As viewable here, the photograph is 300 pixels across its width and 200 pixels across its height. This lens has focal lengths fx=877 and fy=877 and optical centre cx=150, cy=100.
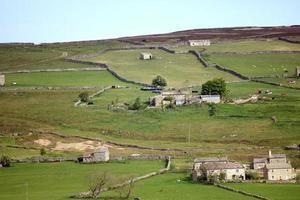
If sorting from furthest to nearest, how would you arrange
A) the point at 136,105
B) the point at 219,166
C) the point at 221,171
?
Result: the point at 136,105 < the point at 219,166 < the point at 221,171

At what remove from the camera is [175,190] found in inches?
2427

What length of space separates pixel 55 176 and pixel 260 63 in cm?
8139

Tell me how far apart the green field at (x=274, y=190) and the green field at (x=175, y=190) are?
1.64 m

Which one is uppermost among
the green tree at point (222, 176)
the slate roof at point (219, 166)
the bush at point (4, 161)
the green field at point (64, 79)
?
the green field at point (64, 79)

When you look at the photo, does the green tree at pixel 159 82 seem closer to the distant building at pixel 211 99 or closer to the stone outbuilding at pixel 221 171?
the distant building at pixel 211 99

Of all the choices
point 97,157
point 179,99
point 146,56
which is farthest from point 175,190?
point 146,56

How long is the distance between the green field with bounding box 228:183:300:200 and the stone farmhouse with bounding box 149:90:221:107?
139 ft

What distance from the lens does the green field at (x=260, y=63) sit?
444ft

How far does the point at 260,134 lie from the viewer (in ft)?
291

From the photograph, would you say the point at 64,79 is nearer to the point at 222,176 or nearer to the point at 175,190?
the point at 222,176

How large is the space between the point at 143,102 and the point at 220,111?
11.7m

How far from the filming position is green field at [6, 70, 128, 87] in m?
133

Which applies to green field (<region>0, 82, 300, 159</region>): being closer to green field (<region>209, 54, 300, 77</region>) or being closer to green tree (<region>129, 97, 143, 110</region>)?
green tree (<region>129, 97, 143, 110</region>)

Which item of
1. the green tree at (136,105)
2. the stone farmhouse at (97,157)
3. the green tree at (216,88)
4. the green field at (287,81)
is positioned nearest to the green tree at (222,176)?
the stone farmhouse at (97,157)
